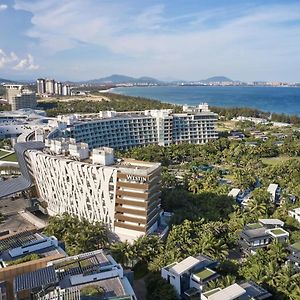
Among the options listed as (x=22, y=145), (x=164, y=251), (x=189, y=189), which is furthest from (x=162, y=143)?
(x=164, y=251)

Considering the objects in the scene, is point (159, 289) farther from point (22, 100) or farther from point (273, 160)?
point (22, 100)

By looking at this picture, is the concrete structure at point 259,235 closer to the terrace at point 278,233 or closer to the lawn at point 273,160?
the terrace at point 278,233

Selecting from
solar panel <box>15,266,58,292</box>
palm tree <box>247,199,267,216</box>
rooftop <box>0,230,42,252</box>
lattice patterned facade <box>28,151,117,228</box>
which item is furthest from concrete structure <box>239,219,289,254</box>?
solar panel <box>15,266,58,292</box>

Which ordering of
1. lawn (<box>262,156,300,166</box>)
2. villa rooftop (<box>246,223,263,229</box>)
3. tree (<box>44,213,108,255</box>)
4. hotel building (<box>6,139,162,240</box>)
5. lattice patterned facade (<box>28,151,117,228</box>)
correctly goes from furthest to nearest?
lawn (<box>262,156,300,166</box>) < lattice patterned facade (<box>28,151,117,228</box>) < villa rooftop (<box>246,223,263,229</box>) < hotel building (<box>6,139,162,240</box>) < tree (<box>44,213,108,255</box>)

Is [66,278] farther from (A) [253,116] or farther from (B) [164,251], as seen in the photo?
(A) [253,116]

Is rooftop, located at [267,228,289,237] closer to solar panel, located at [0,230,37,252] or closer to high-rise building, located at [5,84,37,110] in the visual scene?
solar panel, located at [0,230,37,252]
